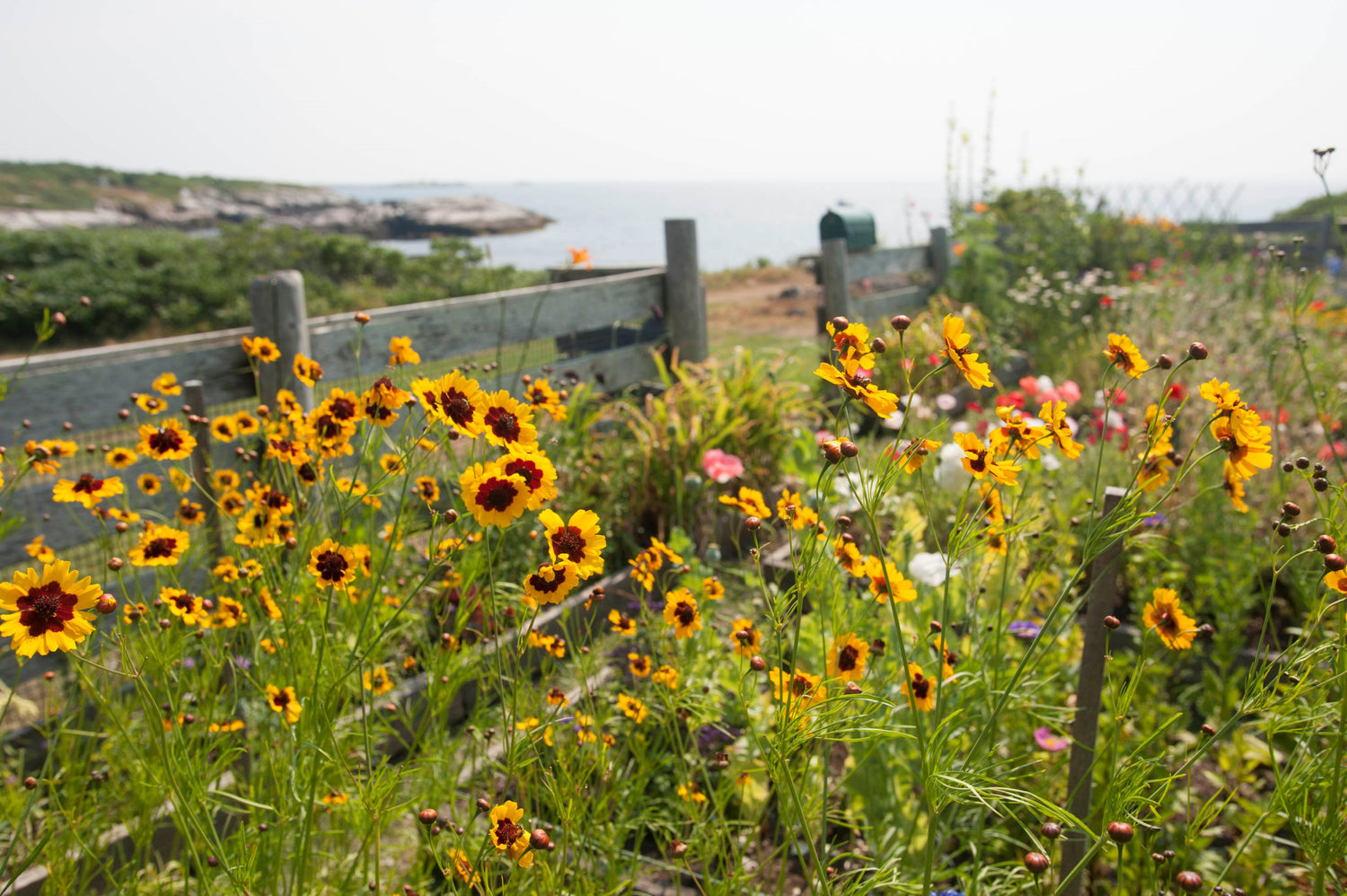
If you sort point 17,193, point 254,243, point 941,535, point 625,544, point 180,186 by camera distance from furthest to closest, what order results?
1. point 180,186
2. point 17,193
3. point 254,243
4. point 625,544
5. point 941,535

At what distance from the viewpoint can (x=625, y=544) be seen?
10.4ft

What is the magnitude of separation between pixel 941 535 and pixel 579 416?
1395 millimetres

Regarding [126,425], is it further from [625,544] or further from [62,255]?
[62,255]

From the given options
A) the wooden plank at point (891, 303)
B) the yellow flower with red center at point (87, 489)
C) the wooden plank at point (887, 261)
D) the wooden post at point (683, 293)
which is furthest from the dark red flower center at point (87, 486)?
the wooden plank at point (887, 261)

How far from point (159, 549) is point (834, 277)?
4.75m

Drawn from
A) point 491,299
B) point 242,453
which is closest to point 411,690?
point 242,453

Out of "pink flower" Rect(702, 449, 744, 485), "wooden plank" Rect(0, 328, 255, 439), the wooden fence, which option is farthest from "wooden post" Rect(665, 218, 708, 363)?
"wooden plank" Rect(0, 328, 255, 439)

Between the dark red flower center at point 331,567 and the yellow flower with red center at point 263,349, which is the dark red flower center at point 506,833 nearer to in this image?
the dark red flower center at point 331,567

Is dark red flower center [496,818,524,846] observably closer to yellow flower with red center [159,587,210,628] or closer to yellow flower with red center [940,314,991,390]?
yellow flower with red center [159,587,210,628]

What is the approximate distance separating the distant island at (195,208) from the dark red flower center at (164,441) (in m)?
27.7

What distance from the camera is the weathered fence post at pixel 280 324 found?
273 centimetres

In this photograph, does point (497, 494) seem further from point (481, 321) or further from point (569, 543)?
point (481, 321)

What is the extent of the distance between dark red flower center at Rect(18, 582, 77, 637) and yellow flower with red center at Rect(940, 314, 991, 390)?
3.17ft

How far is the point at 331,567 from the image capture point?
1.16 metres
